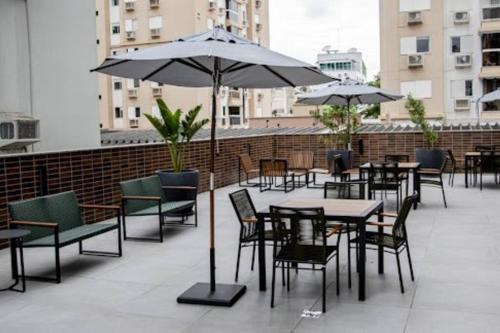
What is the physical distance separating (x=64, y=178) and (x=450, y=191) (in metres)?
8.53

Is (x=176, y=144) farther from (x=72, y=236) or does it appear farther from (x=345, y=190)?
(x=345, y=190)

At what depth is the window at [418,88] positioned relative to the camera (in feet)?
107

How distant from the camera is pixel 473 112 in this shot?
31.9m

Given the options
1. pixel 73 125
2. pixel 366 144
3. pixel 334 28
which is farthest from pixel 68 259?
pixel 334 28

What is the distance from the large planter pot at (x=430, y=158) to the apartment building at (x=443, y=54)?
17296 mm

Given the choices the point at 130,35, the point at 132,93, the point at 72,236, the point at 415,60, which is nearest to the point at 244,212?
the point at 72,236

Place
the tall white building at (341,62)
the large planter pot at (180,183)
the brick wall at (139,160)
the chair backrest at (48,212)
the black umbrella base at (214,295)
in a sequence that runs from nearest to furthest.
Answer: the black umbrella base at (214,295) → the chair backrest at (48,212) → the brick wall at (139,160) → the large planter pot at (180,183) → the tall white building at (341,62)

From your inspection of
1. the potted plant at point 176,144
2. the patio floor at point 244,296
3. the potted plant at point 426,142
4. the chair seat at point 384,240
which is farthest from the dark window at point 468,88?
the chair seat at point 384,240

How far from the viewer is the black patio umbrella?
512 cm

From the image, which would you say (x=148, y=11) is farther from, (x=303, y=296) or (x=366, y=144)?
(x=303, y=296)

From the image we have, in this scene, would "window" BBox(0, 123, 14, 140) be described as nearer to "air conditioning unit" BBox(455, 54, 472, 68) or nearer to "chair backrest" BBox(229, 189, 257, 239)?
"chair backrest" BBox(229, 189, 257, 239)

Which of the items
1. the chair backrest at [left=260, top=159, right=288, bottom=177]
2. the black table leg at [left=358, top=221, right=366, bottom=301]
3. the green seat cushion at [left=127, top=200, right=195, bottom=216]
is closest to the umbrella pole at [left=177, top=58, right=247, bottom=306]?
the black table leg at [left=358, top=221, right=366, bottom=301]

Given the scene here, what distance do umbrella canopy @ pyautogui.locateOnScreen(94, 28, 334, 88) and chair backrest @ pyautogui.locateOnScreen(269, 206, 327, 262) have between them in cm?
131

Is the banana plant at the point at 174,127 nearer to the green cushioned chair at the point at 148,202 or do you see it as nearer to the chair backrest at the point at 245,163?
the green cushioned chair at the point at 148,202
